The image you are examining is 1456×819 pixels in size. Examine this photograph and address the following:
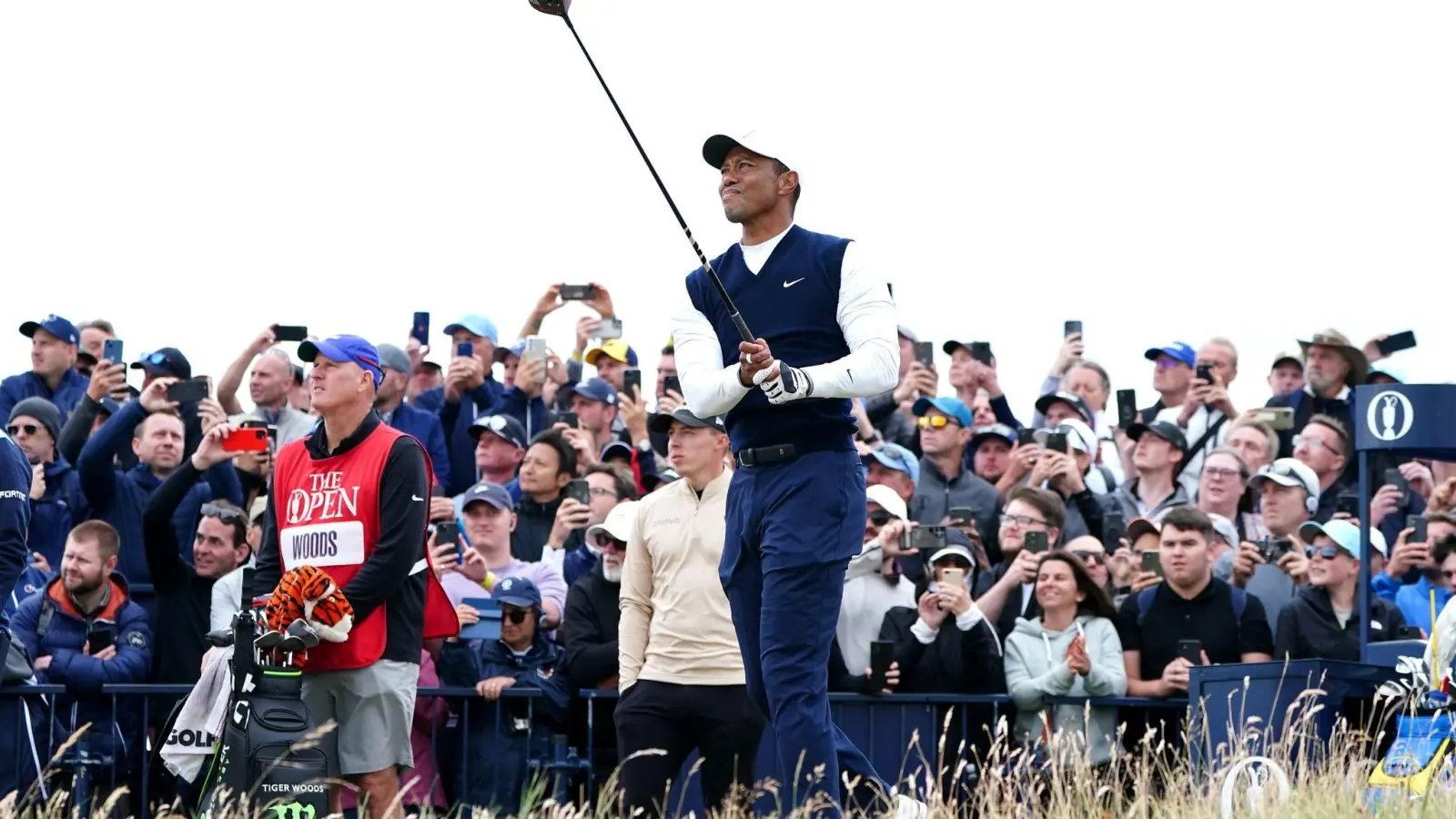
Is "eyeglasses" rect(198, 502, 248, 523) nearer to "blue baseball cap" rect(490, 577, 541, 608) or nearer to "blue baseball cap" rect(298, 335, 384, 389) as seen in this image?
"blue baseball cap" rect(490, 577, 541, 608)

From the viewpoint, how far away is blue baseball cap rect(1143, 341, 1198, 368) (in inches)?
559

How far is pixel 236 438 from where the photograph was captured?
10828mm

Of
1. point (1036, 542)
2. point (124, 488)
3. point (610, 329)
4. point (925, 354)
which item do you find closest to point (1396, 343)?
point (925, 354)

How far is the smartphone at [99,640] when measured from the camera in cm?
996

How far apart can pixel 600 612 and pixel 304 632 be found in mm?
2740

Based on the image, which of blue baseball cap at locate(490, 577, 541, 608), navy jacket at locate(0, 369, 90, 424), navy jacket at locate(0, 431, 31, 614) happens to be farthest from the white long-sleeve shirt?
navy jacket at locate(0, 369, 90, 424)

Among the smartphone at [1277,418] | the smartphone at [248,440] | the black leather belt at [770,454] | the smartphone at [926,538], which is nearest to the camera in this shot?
the black leather belt at [770,454]

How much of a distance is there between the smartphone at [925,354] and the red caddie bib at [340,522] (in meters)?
6.28

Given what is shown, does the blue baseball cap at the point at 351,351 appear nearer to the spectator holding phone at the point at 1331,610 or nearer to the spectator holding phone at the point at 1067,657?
the spectator holding phone at the point at 1067,657

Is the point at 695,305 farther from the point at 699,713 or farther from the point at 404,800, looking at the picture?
the point at 404,800

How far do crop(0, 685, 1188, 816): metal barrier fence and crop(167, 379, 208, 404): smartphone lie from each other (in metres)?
2.81

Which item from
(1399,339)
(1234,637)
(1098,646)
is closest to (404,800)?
(1098,646)

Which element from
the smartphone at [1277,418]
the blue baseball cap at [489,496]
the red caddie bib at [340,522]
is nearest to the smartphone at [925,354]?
the smartphone at [1277,418]

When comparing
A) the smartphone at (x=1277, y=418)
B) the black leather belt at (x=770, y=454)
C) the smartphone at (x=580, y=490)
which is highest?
the smartphone at (x=1277, y=418)
